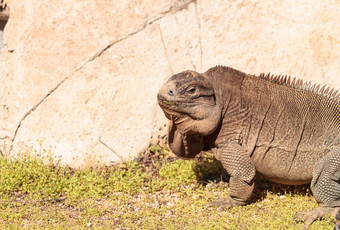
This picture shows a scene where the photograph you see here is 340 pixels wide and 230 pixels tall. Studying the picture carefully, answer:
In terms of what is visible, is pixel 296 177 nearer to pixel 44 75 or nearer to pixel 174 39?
pixel 174 39

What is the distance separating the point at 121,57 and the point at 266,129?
3355mm

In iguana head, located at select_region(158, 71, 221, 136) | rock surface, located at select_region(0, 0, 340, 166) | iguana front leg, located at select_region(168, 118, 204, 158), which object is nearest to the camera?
iguana head, located at select_region(158, 71, 221, 136)

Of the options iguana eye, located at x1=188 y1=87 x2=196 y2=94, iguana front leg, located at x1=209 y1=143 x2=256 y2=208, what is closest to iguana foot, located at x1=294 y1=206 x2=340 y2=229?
iguana front leg, located at x1=209 y1=143 x2=256 y2=208

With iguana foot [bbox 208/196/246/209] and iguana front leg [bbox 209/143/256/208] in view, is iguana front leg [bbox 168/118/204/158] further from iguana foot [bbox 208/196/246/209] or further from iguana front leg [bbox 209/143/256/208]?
iguana foot [bbox 208/196/246/209]

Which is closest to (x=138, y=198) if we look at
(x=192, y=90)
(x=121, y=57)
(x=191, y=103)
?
(x=191, y=103)

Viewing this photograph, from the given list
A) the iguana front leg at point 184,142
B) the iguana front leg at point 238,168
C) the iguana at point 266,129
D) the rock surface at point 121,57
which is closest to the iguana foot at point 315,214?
the iguana at point 266,129

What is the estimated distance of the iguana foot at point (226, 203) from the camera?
6.27 metres

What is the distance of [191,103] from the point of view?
5.75m

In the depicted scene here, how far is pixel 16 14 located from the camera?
27.5ft

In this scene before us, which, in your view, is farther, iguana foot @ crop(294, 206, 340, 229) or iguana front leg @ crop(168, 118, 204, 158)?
iguana front leg @ crop(168, 118, 204, 158)

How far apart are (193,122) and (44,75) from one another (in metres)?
3.52

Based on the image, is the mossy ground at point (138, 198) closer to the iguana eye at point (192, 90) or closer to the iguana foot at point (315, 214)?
the iguana foot at point (315, 214)

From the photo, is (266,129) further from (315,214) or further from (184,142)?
(315,214)

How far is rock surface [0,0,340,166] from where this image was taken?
7.77m
